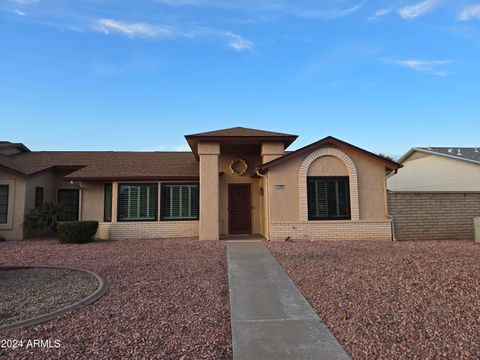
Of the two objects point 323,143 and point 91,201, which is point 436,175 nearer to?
point 323,143

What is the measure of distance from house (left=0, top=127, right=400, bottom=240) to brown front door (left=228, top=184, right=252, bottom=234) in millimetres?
47

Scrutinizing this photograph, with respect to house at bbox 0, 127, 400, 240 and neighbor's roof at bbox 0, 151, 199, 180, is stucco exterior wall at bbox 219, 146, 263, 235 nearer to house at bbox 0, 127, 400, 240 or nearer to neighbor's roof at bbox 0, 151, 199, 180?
house at bbox 0, 127, 400, 240

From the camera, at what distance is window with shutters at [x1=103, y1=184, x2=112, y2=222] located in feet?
47.1

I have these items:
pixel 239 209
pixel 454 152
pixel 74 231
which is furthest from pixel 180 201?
pixel 454 152

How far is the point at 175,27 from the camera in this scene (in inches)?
479

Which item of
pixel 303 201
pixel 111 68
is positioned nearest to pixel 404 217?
pixel 303 201

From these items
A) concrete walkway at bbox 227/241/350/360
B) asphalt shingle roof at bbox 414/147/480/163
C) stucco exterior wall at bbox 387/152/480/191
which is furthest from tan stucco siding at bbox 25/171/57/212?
asphalt shingle roof at bbox 414/147/480/163

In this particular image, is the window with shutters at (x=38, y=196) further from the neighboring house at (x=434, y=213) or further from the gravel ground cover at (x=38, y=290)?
the neighboring house at (x=434, y=213)

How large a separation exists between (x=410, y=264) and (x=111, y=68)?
46.1 ft

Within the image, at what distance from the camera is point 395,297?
5238mm

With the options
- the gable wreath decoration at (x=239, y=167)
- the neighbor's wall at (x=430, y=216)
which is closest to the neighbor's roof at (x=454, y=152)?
the neighbor's wall at (x=430, y=216)

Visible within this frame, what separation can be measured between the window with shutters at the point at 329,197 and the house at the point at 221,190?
40 millimetres

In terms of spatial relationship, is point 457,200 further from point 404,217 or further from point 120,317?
point 120,317

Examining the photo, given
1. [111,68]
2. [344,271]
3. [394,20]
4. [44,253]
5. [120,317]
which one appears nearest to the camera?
[120,317]
